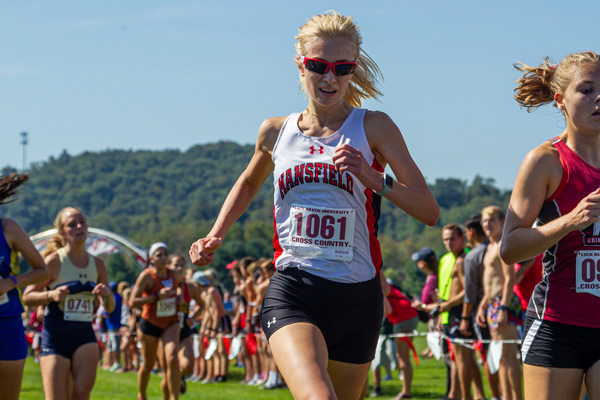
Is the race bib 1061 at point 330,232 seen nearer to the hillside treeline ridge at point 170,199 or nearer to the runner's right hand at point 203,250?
the runner's right hand at point 203,250

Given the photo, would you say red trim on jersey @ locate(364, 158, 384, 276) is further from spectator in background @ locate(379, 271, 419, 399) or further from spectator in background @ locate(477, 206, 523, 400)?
spectator in background @ locate(379, 271, 419, 399)

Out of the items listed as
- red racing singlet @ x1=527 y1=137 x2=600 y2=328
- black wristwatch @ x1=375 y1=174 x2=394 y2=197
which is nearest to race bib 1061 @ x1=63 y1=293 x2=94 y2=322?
black wristwatch @ x1=375 y1=174 x2=394 y2=197

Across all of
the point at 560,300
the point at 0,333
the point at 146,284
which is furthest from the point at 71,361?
the point at 560,300

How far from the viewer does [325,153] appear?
4324 millimetres

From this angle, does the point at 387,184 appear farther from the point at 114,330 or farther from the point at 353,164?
the point at 114,330

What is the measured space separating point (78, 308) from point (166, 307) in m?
3.66

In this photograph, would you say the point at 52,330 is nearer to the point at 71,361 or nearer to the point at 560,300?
the point at 71,361

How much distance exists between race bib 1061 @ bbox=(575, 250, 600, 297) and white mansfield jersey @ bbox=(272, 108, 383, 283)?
0.95m

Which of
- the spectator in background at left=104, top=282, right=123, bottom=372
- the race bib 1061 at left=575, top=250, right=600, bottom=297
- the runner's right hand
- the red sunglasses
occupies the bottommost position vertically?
the spectator in background at left=104, top=282, right=123, bottom=372

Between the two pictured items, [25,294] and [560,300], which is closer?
[560,300]

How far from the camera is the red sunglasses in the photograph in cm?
437

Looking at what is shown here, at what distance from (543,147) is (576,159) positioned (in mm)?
151

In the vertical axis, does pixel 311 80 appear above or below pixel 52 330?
above

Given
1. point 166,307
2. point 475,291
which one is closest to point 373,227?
point 475,291
